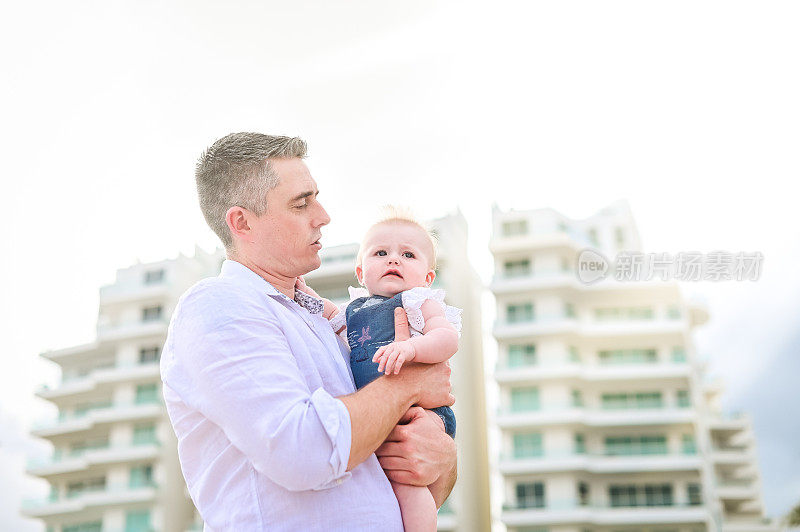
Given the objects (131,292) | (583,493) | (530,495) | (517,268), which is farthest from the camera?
(131,292)

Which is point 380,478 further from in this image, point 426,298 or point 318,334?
point 426,298

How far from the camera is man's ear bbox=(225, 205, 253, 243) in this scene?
196 centimetres

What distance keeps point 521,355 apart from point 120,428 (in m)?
16.2

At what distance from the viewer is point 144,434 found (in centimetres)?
3127

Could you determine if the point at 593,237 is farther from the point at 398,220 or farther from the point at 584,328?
the point at 398,220

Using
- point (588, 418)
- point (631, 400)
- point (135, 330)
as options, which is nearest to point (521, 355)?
point (588, 418)

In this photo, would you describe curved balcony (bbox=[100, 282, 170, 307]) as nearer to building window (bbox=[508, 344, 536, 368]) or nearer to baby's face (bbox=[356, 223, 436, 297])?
building window (bbox=[508, 344, 536, 368])

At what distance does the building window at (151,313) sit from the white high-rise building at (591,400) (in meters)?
14.4

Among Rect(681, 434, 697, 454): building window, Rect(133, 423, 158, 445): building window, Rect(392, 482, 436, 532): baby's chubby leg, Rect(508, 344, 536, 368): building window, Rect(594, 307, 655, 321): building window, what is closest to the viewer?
Rect(392, 482, 436, 532): baby's chubby leg

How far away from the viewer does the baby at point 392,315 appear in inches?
71.7

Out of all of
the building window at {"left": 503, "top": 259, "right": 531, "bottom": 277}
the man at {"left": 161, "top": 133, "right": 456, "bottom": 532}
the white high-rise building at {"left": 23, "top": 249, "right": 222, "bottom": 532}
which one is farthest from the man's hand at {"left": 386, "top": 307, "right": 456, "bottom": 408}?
the white high-rise building at {"left": 23, "top": 249, "right": 222, "bottom": 532}

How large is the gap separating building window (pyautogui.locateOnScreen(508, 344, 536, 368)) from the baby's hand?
27.3 m

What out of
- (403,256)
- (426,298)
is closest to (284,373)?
(426,298)

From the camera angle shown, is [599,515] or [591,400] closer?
[599,515]
